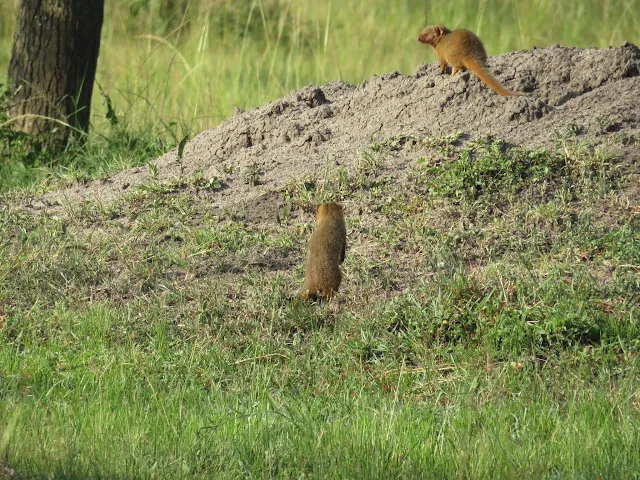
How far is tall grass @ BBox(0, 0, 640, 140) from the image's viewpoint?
1015 cm

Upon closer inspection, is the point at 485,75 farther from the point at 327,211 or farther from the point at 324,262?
the point at 324,262

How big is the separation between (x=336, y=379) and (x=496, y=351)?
763mm


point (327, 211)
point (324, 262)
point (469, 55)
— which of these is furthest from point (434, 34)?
point (324, 262)

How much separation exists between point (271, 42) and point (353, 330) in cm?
804

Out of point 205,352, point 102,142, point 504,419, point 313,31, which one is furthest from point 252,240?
point 313,31

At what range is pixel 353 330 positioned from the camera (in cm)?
509

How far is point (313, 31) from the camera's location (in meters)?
12.8

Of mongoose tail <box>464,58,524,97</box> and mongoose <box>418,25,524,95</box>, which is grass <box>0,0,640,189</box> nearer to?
mongoose <box>418,25,524,95</box>

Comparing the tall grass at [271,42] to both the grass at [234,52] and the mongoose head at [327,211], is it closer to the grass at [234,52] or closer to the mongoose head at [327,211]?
the grass at [234,52]

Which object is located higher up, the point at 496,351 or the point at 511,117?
the point at 511,117

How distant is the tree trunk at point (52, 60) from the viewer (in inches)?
333

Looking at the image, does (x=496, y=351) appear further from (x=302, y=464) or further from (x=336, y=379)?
(x=302, y=464)

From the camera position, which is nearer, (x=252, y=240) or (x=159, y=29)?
(x=252, y=240)

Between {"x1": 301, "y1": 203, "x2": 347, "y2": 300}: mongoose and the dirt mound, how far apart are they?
1340mm
